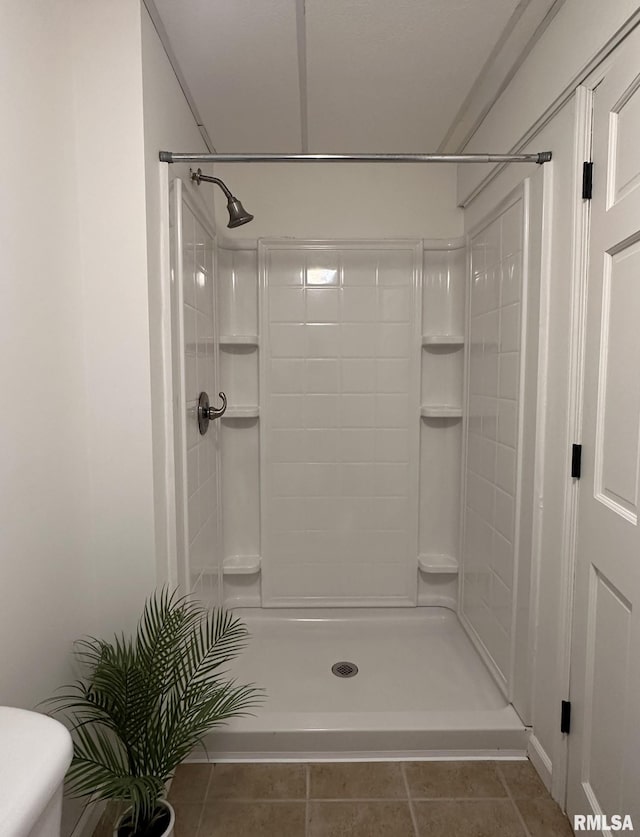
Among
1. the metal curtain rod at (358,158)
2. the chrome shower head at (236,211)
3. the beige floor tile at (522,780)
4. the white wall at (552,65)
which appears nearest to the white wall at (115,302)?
the metal curtain rod at (358,158)

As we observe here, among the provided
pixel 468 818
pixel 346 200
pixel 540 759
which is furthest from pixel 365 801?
pixel 346 200

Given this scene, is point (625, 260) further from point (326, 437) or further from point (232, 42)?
point (326, 437)

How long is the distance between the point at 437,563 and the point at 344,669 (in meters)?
0.71

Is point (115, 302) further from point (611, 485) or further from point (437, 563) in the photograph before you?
point (437, 563)

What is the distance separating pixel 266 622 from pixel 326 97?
7.50 ft

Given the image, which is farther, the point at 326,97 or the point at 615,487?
the point at 326,97

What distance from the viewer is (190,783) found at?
1.56 meters

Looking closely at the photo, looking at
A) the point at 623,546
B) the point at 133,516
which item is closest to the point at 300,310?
the point at 133,516

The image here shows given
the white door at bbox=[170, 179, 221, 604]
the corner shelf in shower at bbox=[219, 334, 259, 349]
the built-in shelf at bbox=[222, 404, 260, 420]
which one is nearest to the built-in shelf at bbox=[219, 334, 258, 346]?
the corner shelf in shower at bbox=[219, 334, 259, 349]

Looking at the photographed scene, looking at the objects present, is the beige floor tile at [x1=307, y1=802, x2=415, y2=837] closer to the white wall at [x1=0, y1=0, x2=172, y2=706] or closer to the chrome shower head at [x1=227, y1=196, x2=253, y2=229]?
the white wall at [x1=0, y1=0, x2=172, y2=706]

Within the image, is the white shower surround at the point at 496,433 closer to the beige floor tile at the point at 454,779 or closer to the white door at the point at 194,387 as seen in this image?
the beige floor tile at the point at 454,779

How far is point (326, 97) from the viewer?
1.80 meters

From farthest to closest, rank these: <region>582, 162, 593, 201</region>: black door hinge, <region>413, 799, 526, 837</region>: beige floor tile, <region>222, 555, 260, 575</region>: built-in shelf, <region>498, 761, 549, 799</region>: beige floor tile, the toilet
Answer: <region>222, 555, 260, 575</region>: built-in shelf < <region>498, 761, 549, 799</region>: beige floor tile < <region>413, 799, 526, 837</region>: beige floor tile < <region>582, 162, 593, 201</region>: black door hinge < the toilet

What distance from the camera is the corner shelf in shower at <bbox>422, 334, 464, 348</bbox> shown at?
7.69 feet
